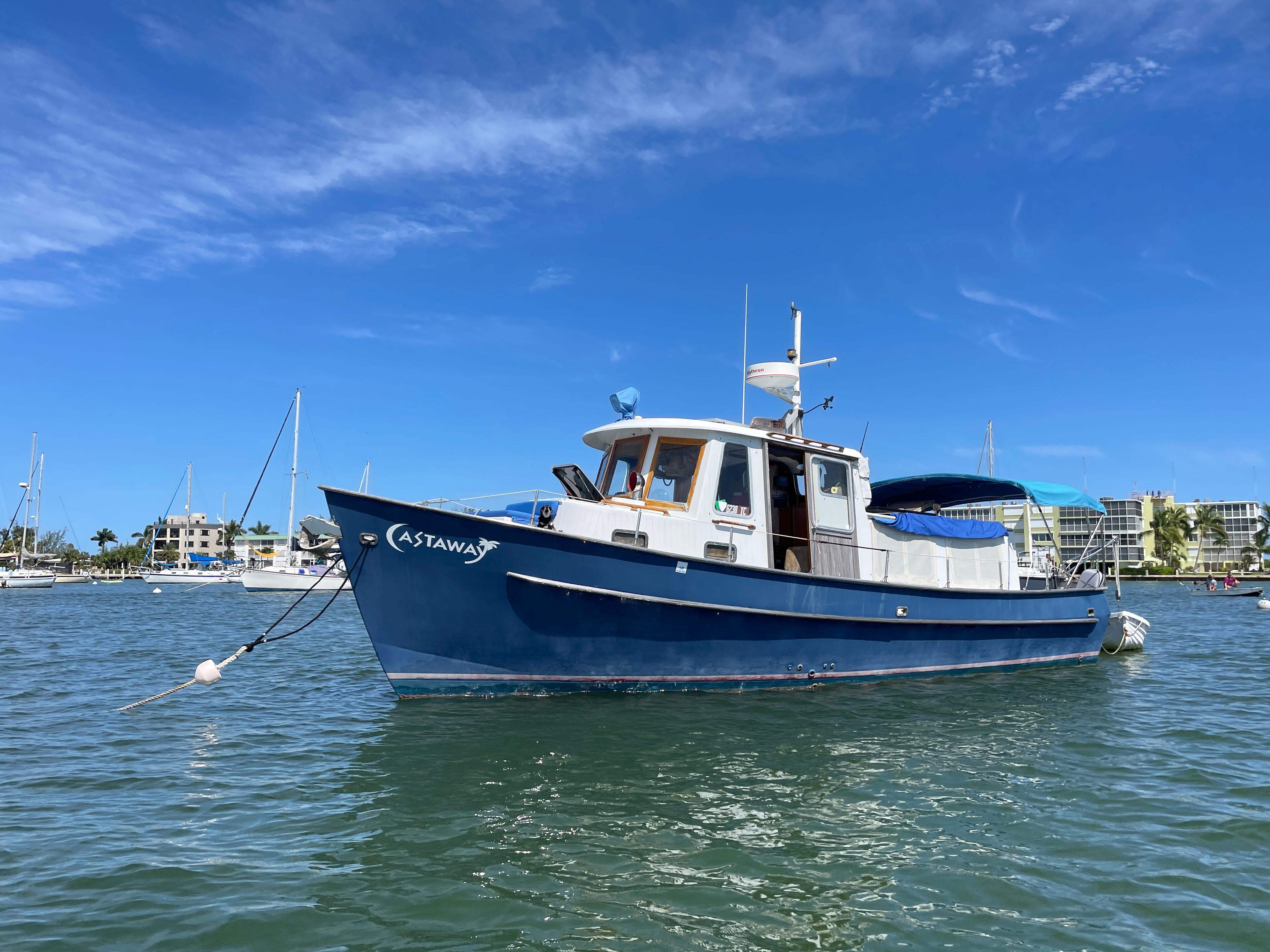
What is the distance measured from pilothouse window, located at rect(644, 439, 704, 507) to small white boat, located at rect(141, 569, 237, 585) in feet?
200

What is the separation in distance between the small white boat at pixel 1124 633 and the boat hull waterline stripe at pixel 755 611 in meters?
4.08

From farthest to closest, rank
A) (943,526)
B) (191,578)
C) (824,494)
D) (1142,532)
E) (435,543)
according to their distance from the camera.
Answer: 1. (1142,532)
2. (191,578)
3. (943,526)
4. (824,494)
5. (435,543)

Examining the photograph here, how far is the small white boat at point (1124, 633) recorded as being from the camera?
1541cm

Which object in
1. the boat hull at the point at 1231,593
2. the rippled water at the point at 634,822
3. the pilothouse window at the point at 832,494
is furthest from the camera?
the boat hull at the point at 1231,593

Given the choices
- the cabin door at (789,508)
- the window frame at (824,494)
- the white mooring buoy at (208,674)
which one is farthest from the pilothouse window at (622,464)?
the white mooring buoy at (208,674)

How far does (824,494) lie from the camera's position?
10859 mm

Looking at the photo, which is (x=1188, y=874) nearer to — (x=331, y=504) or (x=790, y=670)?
(x=790, y=670)

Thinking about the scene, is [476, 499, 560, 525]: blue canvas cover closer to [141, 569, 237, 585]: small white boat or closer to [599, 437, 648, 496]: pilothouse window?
[599, 437, 648, 496]: pilothouse window

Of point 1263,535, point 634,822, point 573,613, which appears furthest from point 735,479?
point 1263,535

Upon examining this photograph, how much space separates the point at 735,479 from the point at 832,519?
5.35ft

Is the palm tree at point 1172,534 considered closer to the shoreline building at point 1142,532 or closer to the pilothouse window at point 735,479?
the shoreline building at point 1142,532

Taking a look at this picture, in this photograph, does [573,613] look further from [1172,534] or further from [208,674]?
[1172,534]

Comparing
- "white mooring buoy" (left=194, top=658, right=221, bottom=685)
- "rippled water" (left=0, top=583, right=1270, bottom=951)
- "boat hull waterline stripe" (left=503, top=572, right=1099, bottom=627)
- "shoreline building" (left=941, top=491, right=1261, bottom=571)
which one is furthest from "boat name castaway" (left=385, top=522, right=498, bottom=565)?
"shoreline building" (left=941, top=491, right=1261, bottom=571)

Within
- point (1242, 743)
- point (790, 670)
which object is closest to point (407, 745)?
point (790, 670)
